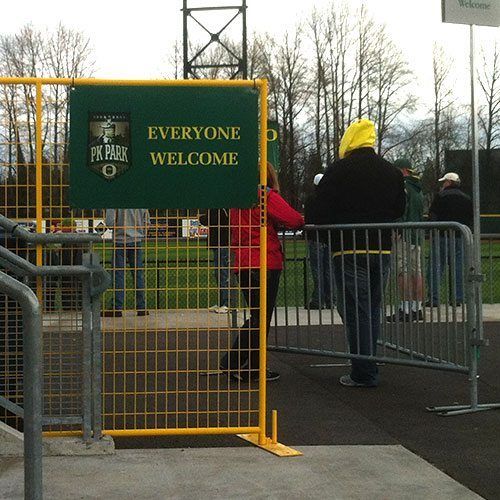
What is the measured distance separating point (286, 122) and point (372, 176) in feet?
163

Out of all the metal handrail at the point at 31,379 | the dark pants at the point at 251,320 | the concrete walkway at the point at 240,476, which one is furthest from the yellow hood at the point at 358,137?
the metal handrail at the point at 31,379

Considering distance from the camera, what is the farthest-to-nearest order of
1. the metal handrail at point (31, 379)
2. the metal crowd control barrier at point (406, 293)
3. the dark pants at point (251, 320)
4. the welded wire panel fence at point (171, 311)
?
the metal crowd control barrier at point (406, 293), the dark pants at point (251, 320), the welded wire panel fence at point (171, 311), the metal handrail at point (31, 379)

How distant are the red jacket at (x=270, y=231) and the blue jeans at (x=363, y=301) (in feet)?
1.66

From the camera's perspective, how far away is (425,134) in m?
61.2

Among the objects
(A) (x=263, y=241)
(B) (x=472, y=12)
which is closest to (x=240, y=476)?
(A) (x=263, y=241)

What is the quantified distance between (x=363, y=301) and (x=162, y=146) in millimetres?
2706

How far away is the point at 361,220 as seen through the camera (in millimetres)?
7645

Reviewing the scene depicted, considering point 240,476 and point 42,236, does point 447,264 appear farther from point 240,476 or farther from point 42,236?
point 42,236

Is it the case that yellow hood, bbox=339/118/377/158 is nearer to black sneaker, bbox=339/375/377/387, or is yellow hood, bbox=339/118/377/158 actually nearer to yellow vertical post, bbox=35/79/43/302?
black sneaker, bbox=339/375/377/387

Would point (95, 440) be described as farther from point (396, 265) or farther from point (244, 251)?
point (396, 265)

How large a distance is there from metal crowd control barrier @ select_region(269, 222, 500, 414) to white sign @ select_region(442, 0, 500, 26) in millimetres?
1471

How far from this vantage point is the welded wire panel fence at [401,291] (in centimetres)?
715

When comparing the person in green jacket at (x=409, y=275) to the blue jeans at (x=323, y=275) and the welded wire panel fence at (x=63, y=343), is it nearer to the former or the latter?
the blue jeans at (x=323, y=275)

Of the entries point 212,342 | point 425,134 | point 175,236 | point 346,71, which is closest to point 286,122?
point 346,71
